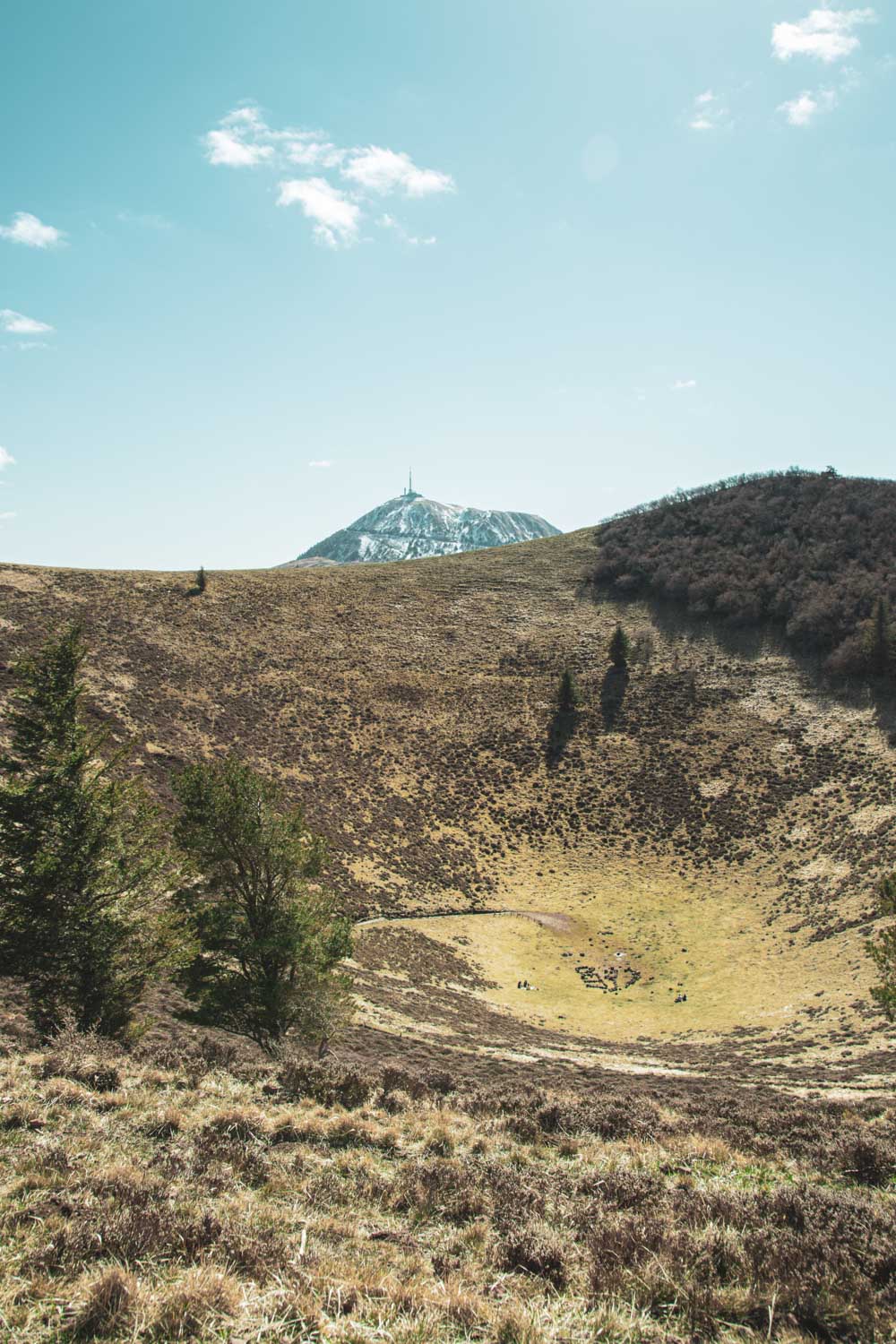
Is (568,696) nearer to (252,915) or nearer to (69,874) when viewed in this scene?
(252,915)

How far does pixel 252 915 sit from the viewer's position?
735 inches

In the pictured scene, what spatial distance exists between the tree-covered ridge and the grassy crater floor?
80962mm

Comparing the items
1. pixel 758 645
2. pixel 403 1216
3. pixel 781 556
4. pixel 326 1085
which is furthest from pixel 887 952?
pixel 781 556

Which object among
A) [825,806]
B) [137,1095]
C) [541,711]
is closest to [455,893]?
[541,711]

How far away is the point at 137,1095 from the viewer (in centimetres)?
963

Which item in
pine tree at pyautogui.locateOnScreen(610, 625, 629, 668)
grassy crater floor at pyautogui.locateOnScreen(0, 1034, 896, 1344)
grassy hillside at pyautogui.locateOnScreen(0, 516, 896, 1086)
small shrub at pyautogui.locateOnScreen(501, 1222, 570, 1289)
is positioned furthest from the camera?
pine tree at pyautogui.locateOnScreen(610, 625, 629, 668)

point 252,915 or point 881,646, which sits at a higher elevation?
point 881,646

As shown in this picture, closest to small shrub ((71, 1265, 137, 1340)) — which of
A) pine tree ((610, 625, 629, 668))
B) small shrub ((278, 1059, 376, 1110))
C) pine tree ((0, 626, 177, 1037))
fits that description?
small shrub ((278, 1059, 376, 1110))

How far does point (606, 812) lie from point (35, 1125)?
58.2 metres

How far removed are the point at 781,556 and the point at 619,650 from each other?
35.3 metres

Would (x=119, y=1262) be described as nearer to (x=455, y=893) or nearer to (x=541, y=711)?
(x=455, y=893)

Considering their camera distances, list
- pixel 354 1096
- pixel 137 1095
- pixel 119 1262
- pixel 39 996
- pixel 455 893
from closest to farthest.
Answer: pixel 119 1262 → pixel 137 1095 → pixel 354 1096 → pixel 39 996 → pixel 455 893

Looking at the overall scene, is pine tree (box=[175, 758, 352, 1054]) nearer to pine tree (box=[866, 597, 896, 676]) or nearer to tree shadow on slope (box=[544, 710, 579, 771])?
tree shadow on slope (box=[544, 710, 579, 771])

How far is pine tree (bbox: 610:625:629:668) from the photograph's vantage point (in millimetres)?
82562
